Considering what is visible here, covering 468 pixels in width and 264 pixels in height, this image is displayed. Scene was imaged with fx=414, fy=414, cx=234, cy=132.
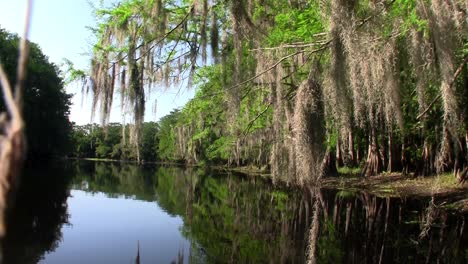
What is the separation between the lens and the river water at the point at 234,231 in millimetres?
7543

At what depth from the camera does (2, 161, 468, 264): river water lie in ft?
24.7

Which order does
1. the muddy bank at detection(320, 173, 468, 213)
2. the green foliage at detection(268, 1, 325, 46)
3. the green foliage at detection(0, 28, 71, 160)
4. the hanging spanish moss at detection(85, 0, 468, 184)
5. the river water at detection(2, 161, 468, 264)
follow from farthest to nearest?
the green foliage at detection(0, 28, 71, 160) → the muddy bank at detection(320, 173, 468, 213) → the green foliage at detection(268, 1, 325, 46) → the river water at detection(2, 161, 468, 264) → the hanging spanish moss at detection(85, 0, 468, 184)

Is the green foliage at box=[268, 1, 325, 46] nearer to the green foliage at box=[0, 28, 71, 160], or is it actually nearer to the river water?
the river water

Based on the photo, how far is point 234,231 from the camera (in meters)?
10.2

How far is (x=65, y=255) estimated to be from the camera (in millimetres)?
7723

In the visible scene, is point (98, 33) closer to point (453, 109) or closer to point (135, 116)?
point (135, 116)

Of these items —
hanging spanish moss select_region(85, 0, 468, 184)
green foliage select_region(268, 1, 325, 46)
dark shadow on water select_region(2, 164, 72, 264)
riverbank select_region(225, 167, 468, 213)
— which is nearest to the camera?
hanging spanish moss select_region(85, 0, 468, 184)

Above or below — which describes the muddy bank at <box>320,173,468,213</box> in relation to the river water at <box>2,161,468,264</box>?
above

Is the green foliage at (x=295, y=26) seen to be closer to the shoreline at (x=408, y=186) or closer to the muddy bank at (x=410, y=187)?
the muddy bank at (x=410, y=187)

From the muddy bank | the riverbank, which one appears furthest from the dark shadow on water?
the riverbank

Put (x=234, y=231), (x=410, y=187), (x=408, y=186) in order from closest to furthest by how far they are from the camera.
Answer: (x=234, y=231), (x=410, y=187), (x=408, y=186)

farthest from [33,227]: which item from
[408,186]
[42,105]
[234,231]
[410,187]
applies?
[42,105]

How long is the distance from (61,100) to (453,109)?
40218 millimetres

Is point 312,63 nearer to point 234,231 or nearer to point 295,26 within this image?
point 295,26
